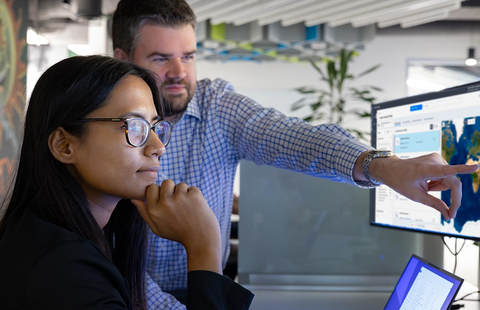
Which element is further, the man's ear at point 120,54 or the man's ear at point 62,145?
the man's ear at point 120,54

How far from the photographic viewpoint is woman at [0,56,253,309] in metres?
0.97

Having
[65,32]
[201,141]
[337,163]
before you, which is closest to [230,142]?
[201,141]

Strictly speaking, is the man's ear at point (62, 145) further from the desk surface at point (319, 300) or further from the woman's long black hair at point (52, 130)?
the desk surface at point (319, 300)

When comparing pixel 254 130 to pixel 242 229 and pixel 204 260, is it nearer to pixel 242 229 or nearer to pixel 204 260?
pixel 242 229

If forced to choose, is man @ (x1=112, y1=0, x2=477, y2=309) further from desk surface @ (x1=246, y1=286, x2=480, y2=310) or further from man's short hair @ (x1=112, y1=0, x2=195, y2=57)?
desk surface @ (x1=246, y1=286, x2=480, y2=310)

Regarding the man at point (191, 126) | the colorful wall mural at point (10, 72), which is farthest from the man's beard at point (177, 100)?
the colorful wall mural at point (10, 72)

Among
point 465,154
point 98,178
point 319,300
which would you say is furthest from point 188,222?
point 319,300

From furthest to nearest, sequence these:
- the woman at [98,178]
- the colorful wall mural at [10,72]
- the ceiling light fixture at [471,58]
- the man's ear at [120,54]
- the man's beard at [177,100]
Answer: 1. the ceiling light fixture at [471,58]
2. the colorful wall mural at [10,72]
3. the man's ear at [120,54]
4. the man's beard at [177,100]
5. the woman at [98,178]

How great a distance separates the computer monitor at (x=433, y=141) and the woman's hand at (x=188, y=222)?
0.67 meters

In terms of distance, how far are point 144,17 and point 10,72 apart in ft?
7.19

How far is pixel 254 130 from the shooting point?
1661 mm

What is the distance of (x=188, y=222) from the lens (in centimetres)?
107

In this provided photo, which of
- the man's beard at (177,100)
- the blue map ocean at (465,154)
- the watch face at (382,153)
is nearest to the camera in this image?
the watch face at (382,153)

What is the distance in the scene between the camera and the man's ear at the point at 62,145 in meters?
1.06
